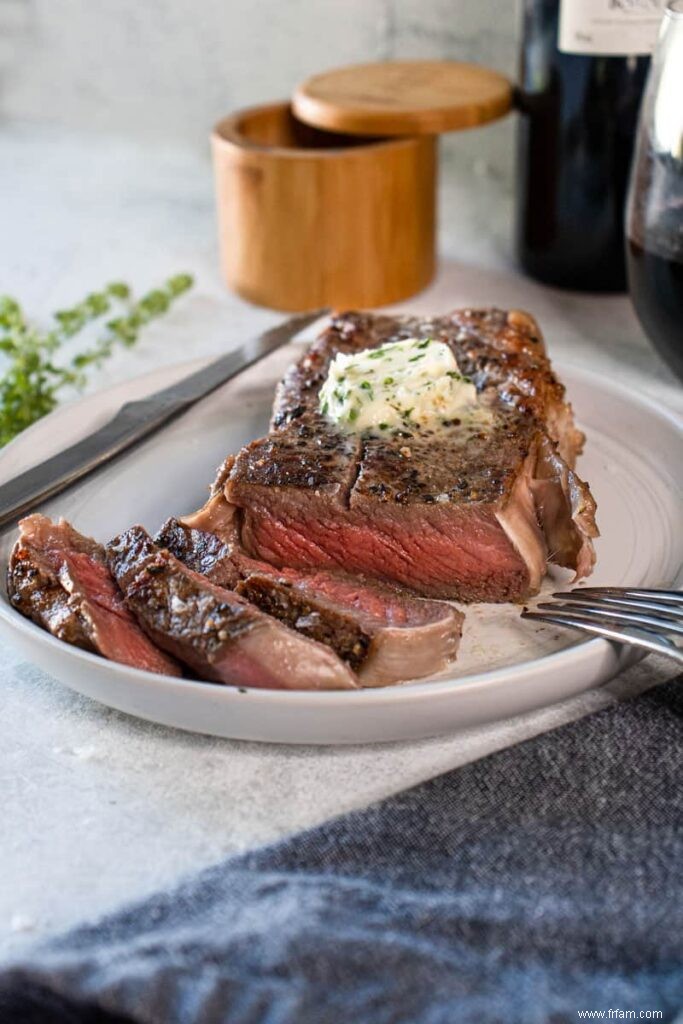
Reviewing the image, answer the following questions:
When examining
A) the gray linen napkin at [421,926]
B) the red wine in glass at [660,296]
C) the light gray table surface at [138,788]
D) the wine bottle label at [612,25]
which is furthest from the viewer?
the wine bottle label at [612,25]

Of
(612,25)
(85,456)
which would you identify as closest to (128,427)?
(85,456)

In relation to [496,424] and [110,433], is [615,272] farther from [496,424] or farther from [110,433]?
[110,433]

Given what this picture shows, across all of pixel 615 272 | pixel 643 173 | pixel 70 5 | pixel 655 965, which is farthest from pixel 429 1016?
pixel 70 5

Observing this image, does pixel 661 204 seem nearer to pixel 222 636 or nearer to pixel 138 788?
pixel 222 636

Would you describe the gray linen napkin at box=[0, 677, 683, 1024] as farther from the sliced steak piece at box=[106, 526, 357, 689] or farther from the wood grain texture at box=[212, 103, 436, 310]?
the wood grain texture at box=[212, 103, 436, 310]

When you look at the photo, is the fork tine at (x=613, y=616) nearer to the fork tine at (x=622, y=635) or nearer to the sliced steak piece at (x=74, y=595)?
the fork tine at (x=622, y=635)

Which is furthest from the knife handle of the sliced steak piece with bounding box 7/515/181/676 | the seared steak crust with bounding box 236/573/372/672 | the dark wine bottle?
the dark wine bottle

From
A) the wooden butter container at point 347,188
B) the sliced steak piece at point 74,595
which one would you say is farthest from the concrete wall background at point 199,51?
the sliced steak piece at point 74,595

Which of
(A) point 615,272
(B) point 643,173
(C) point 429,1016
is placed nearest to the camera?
(C) point 429,1016
